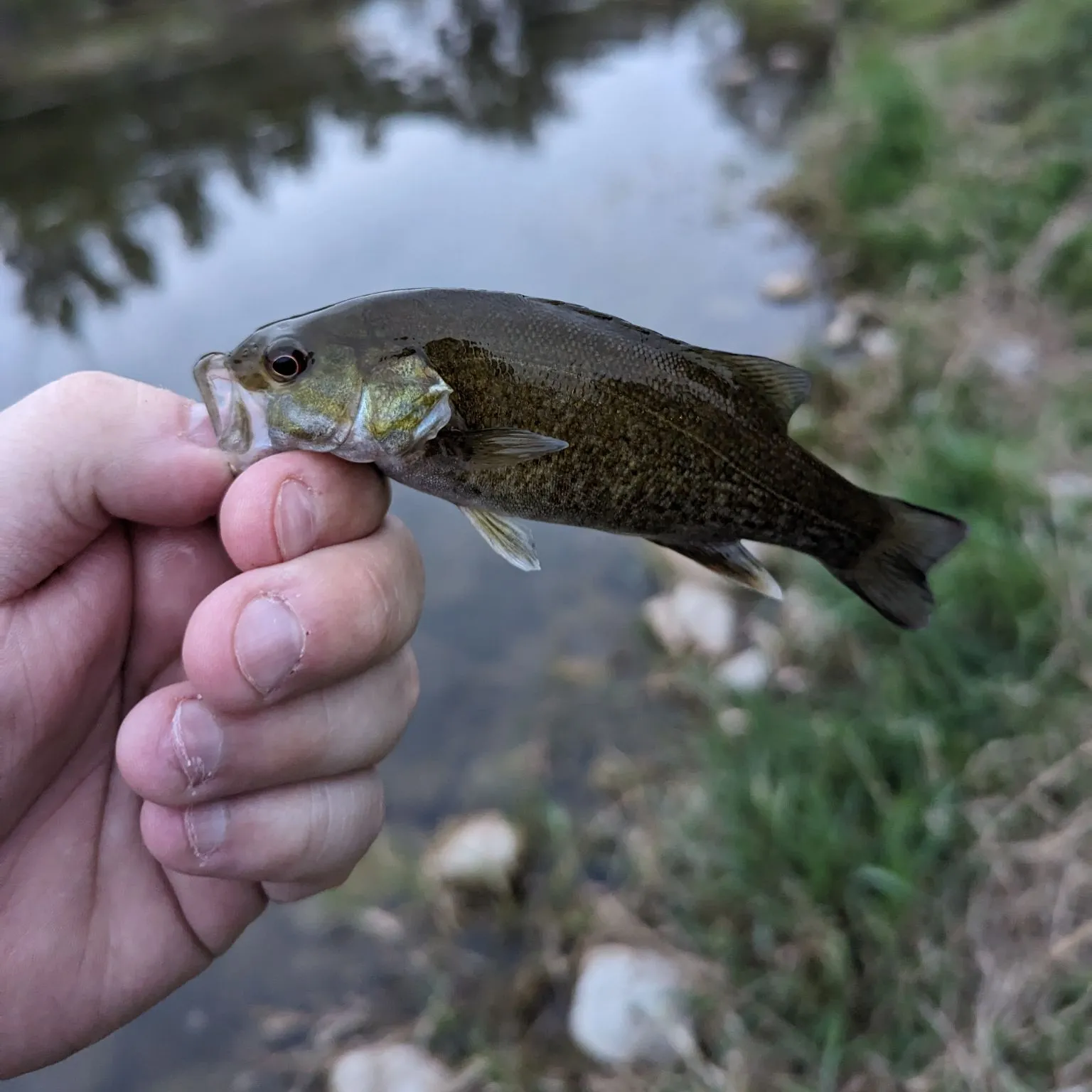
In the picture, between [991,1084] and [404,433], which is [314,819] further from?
[991,1084]

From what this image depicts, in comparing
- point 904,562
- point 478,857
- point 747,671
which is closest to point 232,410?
point 904,562

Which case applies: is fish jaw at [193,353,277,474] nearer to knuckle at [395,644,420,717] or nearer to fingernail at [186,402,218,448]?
fingernail at [186,402,218,448]

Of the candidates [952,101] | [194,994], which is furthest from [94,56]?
[194,994]

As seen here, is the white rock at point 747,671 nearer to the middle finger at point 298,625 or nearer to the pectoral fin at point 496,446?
the middle finger at point 298,625

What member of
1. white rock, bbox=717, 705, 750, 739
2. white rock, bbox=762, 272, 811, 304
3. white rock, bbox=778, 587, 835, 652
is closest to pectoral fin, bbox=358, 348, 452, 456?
white rock, bbox=717, 705, 750, 739

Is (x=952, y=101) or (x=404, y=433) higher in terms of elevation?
(x=404, y=433)
